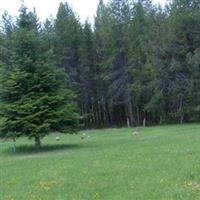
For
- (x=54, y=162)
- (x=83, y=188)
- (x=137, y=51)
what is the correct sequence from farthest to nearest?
1. (x=137, y=51)
2. (x=54, y=162)
3. (x=83, y=188)

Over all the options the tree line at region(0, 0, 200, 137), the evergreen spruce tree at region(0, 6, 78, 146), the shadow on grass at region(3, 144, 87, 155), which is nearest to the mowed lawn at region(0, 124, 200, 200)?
the shadow on grass at region(3, 144, 87, 155)

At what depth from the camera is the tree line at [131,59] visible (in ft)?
187

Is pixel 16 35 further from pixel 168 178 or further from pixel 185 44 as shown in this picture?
pixel 185 44

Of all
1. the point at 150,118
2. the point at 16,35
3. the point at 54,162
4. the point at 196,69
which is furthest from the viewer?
the point at 150,118

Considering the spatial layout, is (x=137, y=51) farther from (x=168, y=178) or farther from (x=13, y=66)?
(x=168, y=178)

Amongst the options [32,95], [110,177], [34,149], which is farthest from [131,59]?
[110,177]

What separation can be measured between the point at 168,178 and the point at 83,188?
7.77 ft

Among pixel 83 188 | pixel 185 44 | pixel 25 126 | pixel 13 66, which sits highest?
pixel 185 44

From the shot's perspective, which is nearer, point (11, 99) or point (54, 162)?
point (54, 162)

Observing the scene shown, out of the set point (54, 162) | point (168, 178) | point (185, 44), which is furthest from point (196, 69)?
point (168, 178)

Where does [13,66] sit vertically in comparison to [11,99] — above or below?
above

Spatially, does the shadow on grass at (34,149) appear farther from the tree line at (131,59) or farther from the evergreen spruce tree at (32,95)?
the tree line at (131,59)

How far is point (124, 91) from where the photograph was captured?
6284 centimetres

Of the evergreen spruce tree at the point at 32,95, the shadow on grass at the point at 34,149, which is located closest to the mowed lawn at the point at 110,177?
the shadow on grass at the point at 34,149
